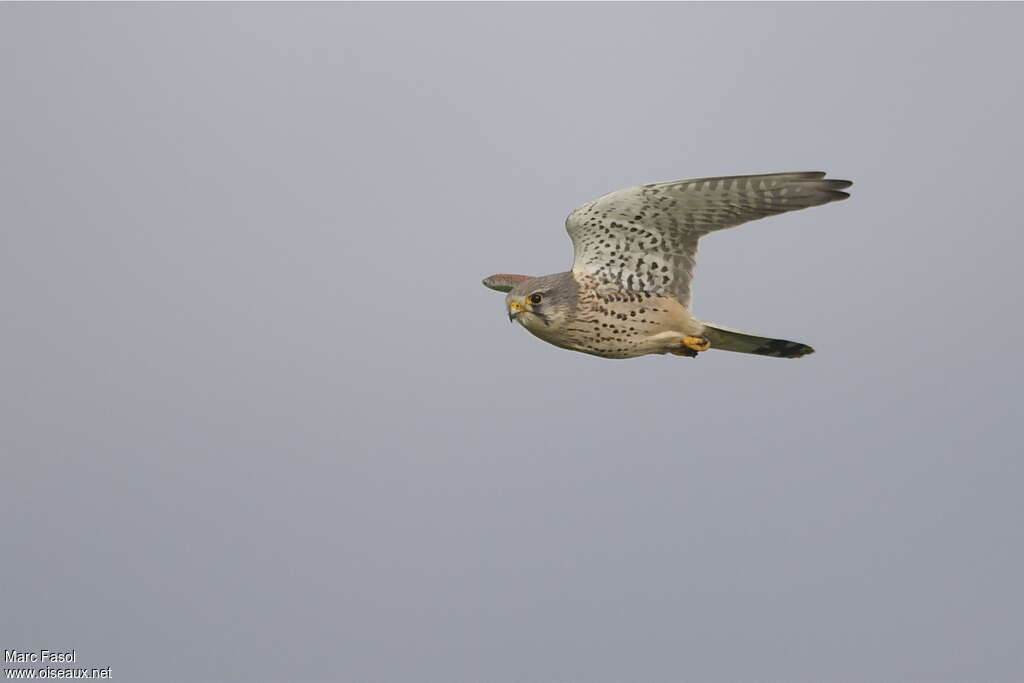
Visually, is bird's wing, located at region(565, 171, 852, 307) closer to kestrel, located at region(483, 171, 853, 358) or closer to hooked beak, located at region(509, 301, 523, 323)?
kestrel, located at region(483, 171, 853, 358)

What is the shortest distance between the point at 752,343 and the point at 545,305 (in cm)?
182

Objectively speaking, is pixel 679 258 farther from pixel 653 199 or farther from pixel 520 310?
pixel 520 310

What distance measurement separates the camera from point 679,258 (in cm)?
1117

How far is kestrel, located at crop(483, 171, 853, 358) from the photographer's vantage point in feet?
35.8

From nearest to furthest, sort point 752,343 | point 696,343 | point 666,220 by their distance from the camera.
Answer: point 666,220 < point 696,343 < point 752,343

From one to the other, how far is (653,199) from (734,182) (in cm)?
69

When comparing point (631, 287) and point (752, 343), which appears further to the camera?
point (752, 343)

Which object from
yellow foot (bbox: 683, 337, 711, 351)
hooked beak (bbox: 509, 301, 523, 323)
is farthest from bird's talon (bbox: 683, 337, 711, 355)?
hooked beak (bbox: 509, 301, 523, 323)

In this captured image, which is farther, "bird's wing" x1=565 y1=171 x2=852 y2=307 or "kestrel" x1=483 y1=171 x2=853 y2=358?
"kestrel" x1=483 y1=171 x2=853 y2=358

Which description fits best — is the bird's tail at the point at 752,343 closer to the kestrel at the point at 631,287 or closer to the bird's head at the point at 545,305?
the kestrel at the point at 631,287

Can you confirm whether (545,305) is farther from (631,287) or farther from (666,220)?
(666,220)

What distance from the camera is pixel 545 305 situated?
11.0m

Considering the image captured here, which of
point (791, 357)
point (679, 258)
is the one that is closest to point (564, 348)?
point (679, 258)

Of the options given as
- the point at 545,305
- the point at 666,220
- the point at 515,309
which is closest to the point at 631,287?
the point at 666,220
